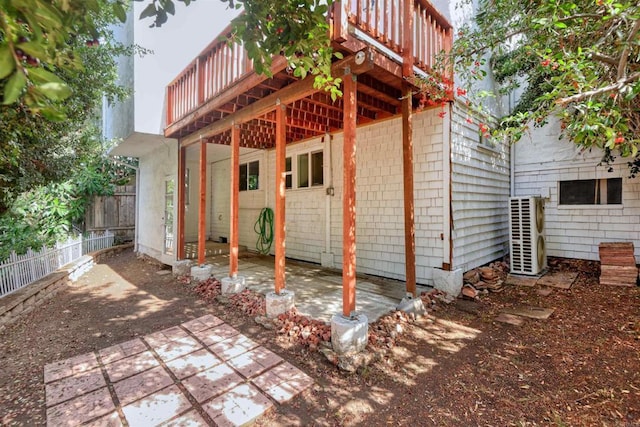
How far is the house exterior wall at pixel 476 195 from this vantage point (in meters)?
4.77

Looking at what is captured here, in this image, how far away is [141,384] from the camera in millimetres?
2621

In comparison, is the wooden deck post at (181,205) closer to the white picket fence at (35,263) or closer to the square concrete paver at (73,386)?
the white picket fence at (35,263)

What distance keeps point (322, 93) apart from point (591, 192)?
583cm

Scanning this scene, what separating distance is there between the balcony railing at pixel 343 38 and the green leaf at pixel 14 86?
2474 mm

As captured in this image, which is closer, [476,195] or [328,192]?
[476,195]

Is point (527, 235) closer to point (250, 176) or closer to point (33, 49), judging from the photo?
point (33, 49)

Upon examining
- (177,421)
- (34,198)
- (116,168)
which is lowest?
(177,421)

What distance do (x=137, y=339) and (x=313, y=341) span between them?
2160mm

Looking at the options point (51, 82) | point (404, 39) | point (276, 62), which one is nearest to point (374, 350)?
point (51, 82)

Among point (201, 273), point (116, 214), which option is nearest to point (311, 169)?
point (201, 273)

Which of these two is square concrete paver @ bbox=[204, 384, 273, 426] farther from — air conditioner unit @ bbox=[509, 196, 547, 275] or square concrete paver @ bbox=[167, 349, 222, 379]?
air conditioner unit @ bbox=[509, 196, 547, 275]

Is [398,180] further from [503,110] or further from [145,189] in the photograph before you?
[145,189]

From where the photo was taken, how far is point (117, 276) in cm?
669

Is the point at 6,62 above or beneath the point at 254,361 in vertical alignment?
above
